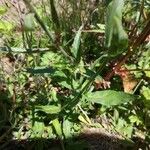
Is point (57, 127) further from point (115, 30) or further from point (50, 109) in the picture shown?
point (115, 30)

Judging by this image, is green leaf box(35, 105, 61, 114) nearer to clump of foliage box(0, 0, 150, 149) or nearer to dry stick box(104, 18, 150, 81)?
clump of foliage box(0, 0, 150, 149)

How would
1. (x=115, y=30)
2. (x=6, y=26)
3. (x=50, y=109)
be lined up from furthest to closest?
(x=6, y=26), (x=50, y=109), (x=115, y=30)

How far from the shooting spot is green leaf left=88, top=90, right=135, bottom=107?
143 centimetres

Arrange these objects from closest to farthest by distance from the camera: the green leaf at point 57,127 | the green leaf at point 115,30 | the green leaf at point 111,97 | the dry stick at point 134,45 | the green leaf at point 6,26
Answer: the green leaf at point 115,30 < the green leaf at point 111,97 < the dry stick at point 134,45 < the green leaf at point 57,127 < the green leaf at point 6,26

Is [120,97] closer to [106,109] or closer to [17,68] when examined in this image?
[106,109]

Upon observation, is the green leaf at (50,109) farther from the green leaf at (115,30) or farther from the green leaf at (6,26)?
the green leaf at (115,30)

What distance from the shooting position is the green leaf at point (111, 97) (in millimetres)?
1434

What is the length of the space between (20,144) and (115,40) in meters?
1.05

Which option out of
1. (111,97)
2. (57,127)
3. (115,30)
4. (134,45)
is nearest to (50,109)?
(57,127)

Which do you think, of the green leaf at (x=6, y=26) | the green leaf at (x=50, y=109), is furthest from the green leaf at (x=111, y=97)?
the green leaf at (x=6, y=26)

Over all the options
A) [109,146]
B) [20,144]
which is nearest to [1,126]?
[20,144]

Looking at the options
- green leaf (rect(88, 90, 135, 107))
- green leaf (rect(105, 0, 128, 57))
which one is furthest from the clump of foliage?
green leaf (rect(105, 0, 128, 57))

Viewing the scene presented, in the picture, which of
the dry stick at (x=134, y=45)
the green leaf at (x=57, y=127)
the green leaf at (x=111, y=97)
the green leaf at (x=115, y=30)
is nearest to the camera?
the green leaf at (x=115, y=30)

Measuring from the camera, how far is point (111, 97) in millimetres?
1502
